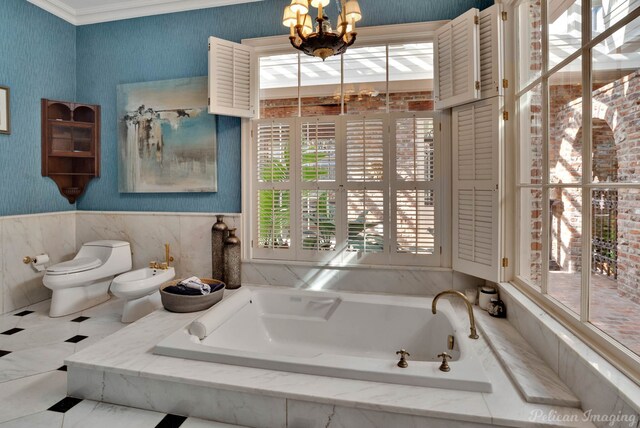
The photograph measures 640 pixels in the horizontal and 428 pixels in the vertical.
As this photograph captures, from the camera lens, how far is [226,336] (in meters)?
2.15

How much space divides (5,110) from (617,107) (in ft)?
13.0

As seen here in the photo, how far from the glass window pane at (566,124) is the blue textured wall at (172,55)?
1.30 m

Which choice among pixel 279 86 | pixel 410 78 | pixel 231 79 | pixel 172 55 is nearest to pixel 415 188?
pixel 410 78

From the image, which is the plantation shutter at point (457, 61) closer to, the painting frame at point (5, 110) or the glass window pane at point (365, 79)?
the glass window pane at point (365, 79)

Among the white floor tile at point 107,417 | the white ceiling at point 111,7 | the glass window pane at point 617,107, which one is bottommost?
the white floor tile at point 107,417

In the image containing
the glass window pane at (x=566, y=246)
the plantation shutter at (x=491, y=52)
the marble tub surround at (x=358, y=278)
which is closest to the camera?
the glass window pane at (x=566, y=246)

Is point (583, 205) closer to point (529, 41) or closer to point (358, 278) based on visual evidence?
point (529, 41)

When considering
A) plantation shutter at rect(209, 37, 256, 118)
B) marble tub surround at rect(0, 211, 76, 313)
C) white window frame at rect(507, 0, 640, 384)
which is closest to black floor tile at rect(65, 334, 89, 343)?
marble tub surround at rect(0, 211, 76, 313)

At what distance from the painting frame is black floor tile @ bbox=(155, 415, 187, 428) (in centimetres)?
271

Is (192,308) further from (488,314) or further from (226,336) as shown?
(488,314)

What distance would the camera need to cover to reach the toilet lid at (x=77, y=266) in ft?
8.79

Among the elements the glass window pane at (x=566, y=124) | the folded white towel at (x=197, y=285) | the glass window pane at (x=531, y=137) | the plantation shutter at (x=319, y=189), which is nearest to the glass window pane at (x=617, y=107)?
the glass window pane at (x=566, y=124)

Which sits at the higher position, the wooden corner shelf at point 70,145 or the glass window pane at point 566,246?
the wooden corner shelf at point 70,145

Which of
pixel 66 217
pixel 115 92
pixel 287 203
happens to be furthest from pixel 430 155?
pixel 66 217
